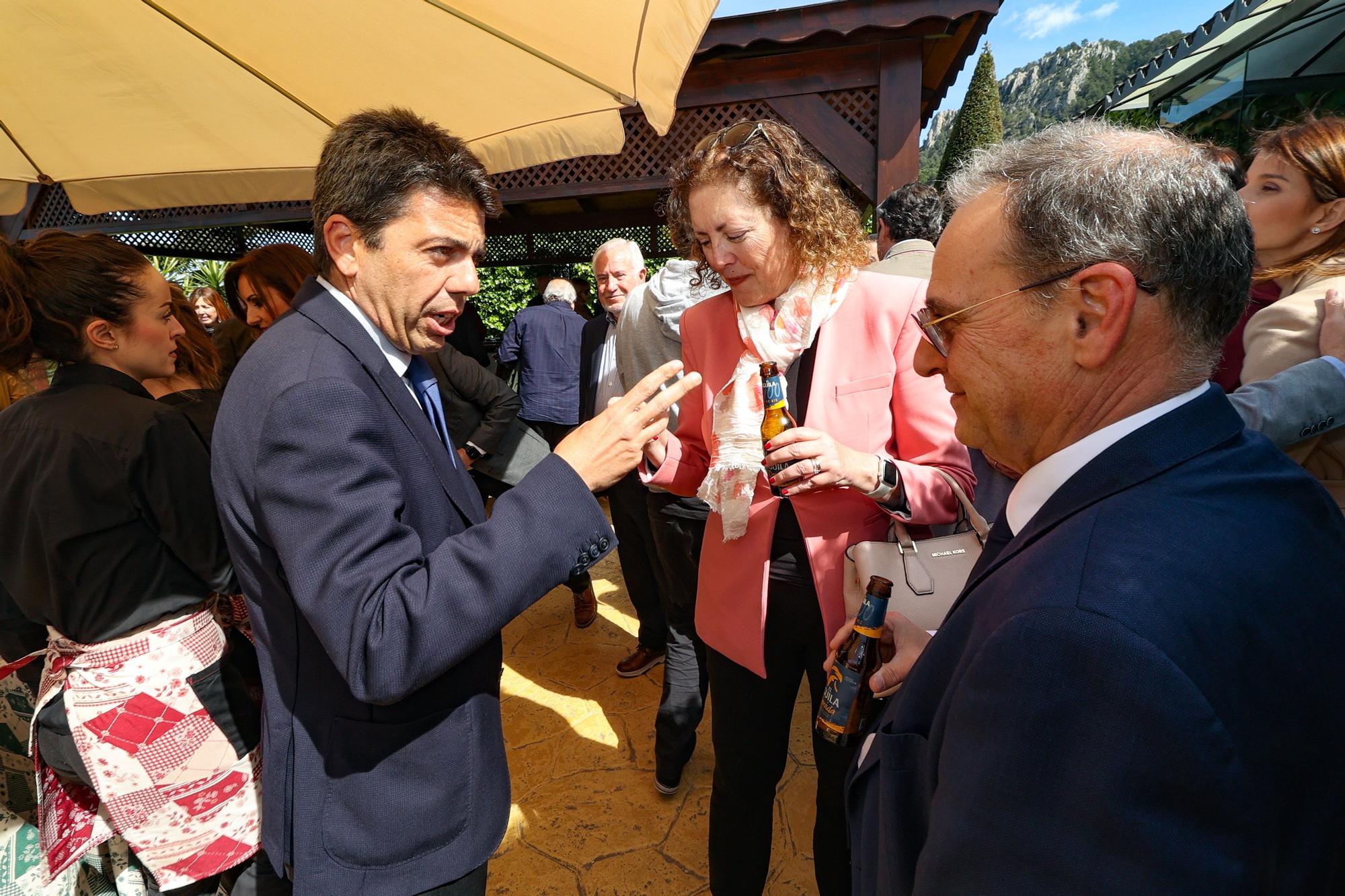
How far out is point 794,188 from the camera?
1864 mm

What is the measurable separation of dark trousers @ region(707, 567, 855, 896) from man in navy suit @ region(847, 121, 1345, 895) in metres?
0.86

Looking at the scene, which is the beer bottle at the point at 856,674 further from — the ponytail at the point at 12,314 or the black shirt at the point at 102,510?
the ponytail at the point at 12,314

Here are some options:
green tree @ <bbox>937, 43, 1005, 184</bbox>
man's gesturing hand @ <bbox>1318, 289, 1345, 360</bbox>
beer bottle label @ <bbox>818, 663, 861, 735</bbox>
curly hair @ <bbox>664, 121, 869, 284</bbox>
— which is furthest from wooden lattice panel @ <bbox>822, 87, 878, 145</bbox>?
green tree @ <bbox>937, 43, 1005, 184</bbox>

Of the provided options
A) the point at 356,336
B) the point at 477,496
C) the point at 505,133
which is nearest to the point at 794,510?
the point at 477,496

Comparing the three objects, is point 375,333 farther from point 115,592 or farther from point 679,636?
point 679,636

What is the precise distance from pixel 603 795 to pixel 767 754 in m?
1.58

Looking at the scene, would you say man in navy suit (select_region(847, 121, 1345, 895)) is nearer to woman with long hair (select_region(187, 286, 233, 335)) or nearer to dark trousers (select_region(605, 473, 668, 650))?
dark trousers (select_region(605, 473, 668, 650))

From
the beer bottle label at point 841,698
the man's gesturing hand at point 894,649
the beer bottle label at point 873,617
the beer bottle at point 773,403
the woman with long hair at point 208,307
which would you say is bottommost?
the woman with long hair at point 208,307

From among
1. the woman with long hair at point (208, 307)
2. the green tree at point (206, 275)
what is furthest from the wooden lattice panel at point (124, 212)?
the green tree at point (206, 275)

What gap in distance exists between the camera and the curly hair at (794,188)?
1874 mm

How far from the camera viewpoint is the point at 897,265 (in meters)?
3.34

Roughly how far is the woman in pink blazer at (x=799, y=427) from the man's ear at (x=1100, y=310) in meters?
0.77

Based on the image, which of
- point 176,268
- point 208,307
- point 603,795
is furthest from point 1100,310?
point 176,268

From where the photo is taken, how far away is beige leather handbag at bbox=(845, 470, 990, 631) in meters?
1.56
